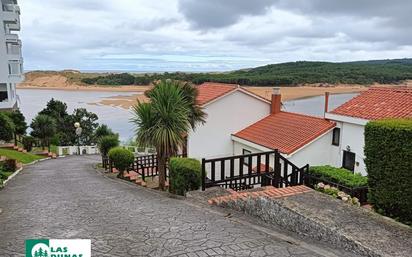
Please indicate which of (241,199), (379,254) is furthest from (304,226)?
(241,199)

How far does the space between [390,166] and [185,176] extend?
5.20 m

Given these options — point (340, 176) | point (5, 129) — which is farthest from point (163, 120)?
point (5, 129)

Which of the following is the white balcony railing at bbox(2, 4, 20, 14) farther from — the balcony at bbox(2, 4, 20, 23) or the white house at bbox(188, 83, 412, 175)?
the white house at bbox(188, 83, 412, 175)

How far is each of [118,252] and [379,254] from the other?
3.63 metres

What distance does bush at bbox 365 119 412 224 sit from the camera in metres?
6.34

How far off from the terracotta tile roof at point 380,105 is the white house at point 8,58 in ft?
115

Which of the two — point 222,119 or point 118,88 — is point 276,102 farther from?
point 118,88

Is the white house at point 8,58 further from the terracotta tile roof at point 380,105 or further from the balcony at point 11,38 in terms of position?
the terracotta tile roof at point 380,105

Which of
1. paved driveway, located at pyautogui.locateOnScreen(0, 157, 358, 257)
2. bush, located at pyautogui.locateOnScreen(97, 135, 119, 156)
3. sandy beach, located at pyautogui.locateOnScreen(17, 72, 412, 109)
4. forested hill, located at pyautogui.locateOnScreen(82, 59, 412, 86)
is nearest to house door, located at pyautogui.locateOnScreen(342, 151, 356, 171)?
paved driveway, located at pyautogui.locateOnScreen(0, 157, 358, 257)

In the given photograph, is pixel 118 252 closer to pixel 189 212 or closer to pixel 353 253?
pixel 189 212

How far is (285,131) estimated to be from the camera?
18.2 metres

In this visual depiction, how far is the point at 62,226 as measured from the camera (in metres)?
6.92

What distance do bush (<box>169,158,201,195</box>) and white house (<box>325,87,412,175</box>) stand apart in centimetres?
761

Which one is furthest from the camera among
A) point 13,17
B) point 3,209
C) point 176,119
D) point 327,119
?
point 13,17
